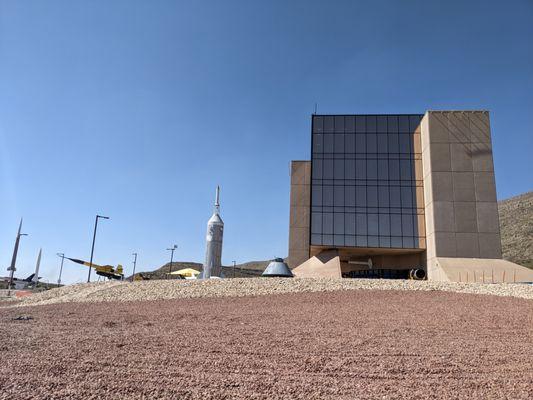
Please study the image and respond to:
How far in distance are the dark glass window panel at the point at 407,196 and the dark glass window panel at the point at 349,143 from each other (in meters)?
8.10

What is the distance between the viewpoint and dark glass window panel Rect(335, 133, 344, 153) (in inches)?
2243

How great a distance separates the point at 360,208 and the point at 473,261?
1414 centimetres

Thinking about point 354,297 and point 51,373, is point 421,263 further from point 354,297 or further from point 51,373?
point 51,373

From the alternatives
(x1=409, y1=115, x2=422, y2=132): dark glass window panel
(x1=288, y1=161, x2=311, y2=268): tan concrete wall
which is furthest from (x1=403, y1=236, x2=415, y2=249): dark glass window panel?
(x1=409, y1=115, x2=422, y2=132): dark glass window panel

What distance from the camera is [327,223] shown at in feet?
181

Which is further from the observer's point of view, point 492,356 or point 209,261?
point 209,261

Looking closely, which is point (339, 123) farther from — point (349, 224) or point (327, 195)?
point (349, 224)

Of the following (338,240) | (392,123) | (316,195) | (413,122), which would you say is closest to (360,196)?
(316,195)

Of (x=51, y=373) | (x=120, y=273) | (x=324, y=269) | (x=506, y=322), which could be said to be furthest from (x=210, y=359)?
(x=120, y=273)

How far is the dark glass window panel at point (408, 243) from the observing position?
174 ft

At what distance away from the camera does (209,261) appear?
152ft

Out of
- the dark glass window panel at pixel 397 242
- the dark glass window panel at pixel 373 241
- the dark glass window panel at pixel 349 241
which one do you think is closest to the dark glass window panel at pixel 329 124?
the dark glass window panel at pixel 349 241

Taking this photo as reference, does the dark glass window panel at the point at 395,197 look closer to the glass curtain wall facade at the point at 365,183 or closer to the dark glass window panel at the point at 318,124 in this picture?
the glass curtain wall facade at the point at 365,183

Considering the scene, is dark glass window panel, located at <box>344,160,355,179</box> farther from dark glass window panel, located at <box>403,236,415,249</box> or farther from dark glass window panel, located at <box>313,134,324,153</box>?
dark glass window panel, located at <box>403,236,415,249</box>
